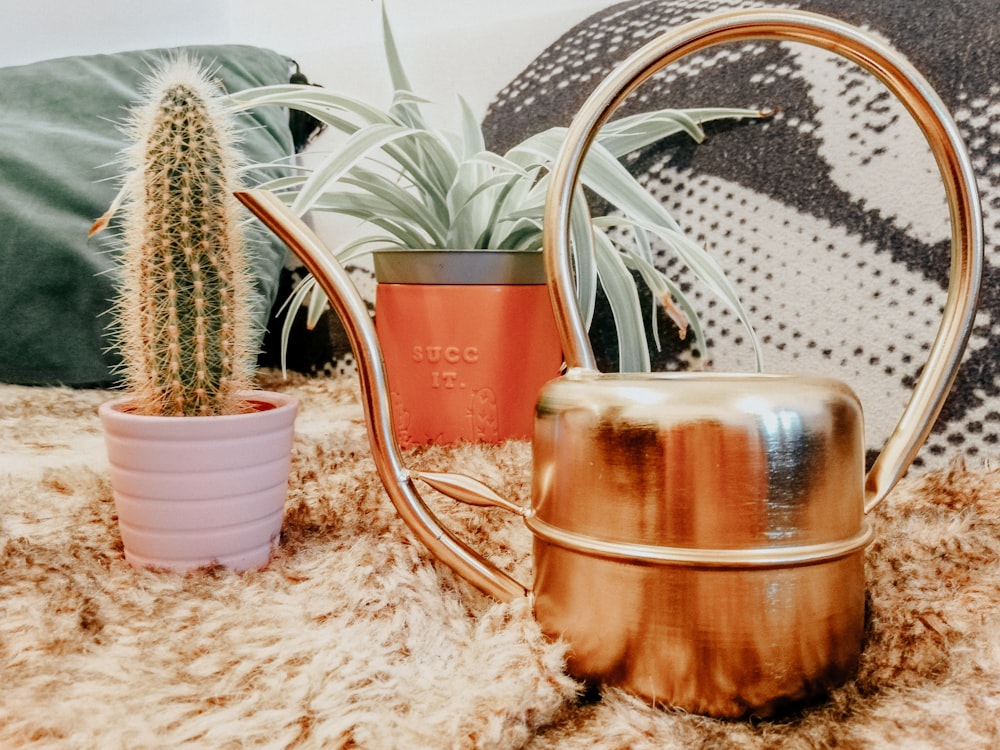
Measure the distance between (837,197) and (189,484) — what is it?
25.6 inches

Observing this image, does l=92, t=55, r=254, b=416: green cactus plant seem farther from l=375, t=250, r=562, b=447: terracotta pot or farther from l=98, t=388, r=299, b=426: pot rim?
l=375, t=250, r=562, b=447: terracotta pot

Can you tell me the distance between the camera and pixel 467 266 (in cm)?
62

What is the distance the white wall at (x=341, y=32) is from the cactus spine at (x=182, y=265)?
48cm

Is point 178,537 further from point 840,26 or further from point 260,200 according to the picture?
point 840,26

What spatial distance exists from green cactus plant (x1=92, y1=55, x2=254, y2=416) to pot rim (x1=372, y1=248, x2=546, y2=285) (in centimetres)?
19

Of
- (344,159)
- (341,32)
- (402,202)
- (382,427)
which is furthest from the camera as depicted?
(341,32)

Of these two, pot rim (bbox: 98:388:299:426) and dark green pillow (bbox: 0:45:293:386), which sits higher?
dark green pillow (bbox: 0:45:293:386)

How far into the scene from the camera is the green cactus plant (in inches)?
17.1

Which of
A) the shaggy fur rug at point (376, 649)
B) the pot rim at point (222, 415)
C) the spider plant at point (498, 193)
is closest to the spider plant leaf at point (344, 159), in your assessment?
the spider plant at point (498, 193)

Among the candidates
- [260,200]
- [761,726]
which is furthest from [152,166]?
[761,726]

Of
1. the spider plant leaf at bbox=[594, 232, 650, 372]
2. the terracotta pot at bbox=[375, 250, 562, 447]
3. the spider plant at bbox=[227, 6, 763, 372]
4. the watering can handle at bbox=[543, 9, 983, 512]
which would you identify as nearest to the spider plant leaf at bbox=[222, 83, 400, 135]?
the spider plant at bbox=[227, 6, 763, 372]

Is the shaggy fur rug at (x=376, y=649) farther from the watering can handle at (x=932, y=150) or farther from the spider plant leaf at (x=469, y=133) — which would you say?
the spider plant leaf at (x=469, y=133)

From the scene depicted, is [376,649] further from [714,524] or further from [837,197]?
[837,197]

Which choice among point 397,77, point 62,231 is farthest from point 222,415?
point 62,231
